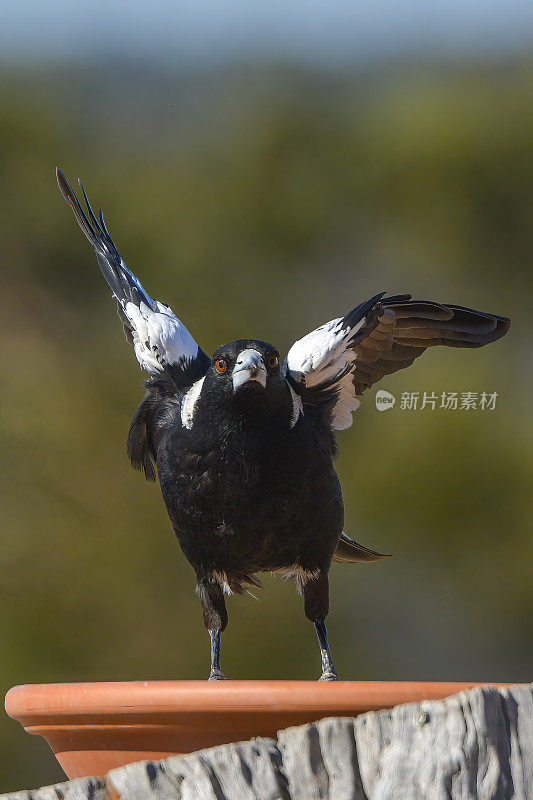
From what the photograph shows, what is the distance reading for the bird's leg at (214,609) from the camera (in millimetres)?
2438

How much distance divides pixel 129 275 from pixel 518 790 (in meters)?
1.75

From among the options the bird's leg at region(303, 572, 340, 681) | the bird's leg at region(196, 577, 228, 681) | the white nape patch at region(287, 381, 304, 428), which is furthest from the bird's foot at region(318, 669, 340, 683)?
the white nape patch at region(287, 381, 304, 428)

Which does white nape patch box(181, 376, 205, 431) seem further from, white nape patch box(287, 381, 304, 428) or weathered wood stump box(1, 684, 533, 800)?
weathered wood stump box(1, 684, 533, 800)

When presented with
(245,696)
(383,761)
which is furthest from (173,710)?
(383,761)

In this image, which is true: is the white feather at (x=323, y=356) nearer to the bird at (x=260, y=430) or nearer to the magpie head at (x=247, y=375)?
the bird at (x=260, y=430)

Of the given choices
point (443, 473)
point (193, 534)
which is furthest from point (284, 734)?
point (443, 473)

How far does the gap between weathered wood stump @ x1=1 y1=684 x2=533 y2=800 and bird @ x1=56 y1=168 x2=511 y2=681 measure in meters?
0.85

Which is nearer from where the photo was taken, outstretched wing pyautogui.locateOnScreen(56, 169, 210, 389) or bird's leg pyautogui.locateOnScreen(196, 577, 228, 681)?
bird's leg pyautogui.locateOnScreen(196, 577, 228, 681)

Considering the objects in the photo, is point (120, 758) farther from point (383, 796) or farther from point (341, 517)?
point (341, 517)

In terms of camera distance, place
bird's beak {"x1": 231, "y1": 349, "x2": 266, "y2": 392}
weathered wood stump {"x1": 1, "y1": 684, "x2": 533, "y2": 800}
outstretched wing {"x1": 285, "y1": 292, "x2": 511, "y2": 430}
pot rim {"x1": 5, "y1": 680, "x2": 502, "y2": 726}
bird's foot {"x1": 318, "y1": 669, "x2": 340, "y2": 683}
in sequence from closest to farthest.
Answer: weathered wood stump {"x1": 1, "y1": 684, "x2": 533, "y2": 800}, pot rim {"x1": 5, "y1": 680, "x2": 502, "y2": 726}, bird's beak {"x1": 231, "y1": 349, "x2": 266, "y2": 392}, bird's foot {"x1": 318, "y1": 669, "x2": 340, "y2": 683}, outstretched wing {"x1": 285, "y1": 292, "x2": 511, "y2": 430}

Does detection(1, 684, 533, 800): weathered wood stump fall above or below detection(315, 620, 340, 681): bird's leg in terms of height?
below

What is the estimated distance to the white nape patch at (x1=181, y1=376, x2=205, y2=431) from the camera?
241 cm

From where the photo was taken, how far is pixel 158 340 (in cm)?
254

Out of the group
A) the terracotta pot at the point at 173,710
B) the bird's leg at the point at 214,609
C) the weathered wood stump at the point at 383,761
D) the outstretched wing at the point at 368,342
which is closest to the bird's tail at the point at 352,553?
the outstretched wing at the point at 368,342
